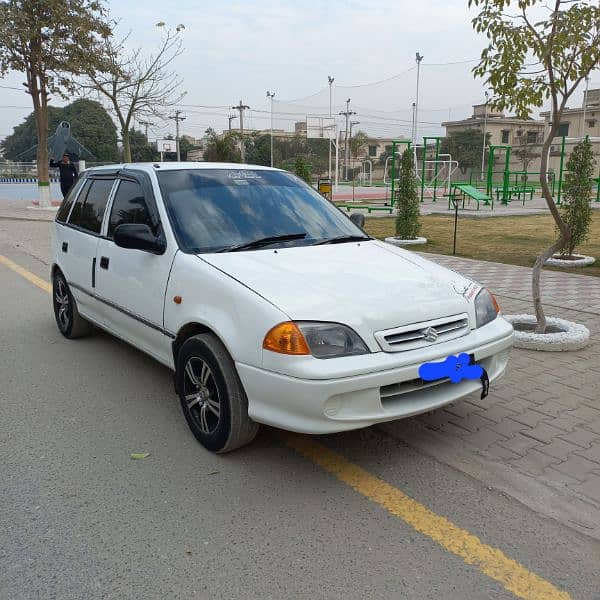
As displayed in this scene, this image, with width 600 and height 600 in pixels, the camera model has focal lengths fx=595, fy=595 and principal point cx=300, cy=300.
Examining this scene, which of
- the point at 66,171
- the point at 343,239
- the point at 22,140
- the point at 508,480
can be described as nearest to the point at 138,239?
the point at 343,239

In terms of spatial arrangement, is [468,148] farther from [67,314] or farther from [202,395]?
[202,395]

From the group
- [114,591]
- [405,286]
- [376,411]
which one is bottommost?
[114,591]

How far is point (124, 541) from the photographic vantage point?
2.72 m

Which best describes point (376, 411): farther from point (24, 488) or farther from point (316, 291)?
point (24, 488)

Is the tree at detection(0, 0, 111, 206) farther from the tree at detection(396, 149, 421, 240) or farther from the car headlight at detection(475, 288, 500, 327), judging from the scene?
the car headlight at detection(475, 288, 500, 327)

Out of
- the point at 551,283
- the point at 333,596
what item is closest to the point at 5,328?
the point at 333,596

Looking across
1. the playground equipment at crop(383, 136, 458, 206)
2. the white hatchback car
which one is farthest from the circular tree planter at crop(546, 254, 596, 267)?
the playground equipment at crop(383, 136, 458, 206)

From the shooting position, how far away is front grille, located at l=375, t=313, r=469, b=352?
122 inches

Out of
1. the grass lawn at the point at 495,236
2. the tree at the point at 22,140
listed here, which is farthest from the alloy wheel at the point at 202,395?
the tree at the point at 22,140

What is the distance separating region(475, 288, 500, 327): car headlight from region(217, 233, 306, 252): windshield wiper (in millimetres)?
1261

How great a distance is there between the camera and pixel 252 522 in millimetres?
2863

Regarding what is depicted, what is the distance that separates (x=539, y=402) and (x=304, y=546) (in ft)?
7.53

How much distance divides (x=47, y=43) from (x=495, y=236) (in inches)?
656

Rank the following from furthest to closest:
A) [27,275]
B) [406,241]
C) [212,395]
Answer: [406,241] → [27,275] → [212,395]
